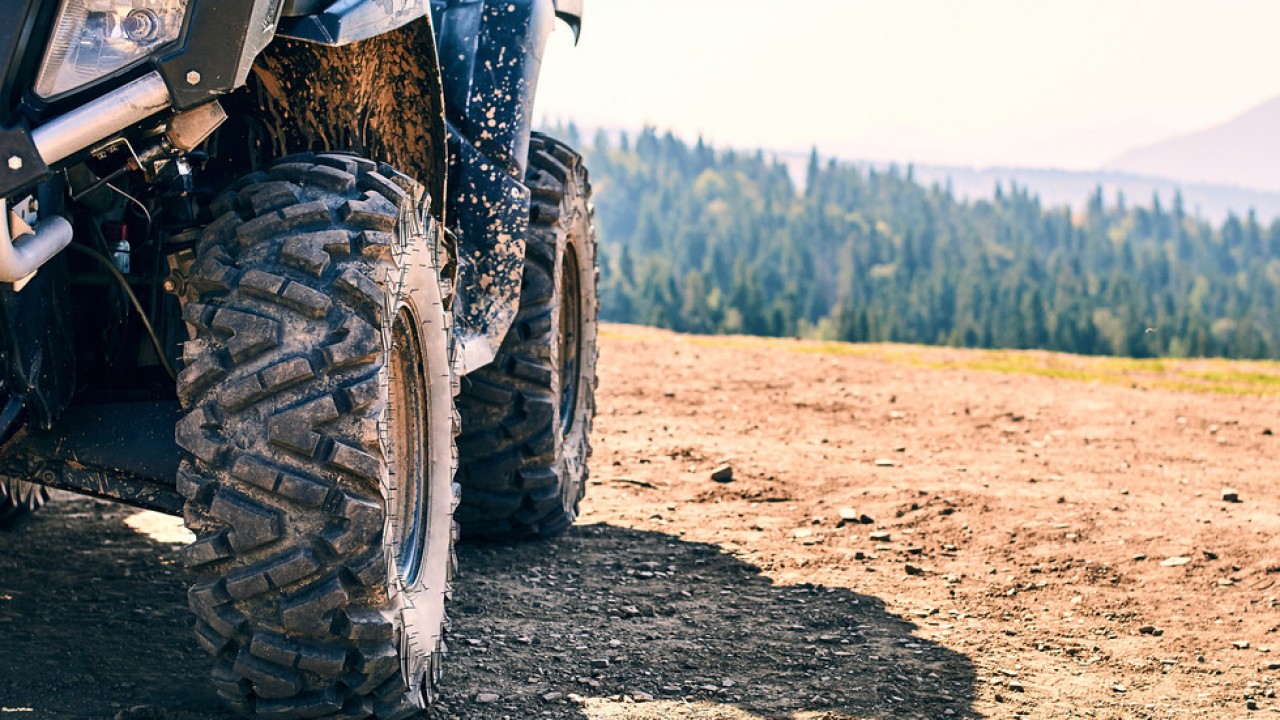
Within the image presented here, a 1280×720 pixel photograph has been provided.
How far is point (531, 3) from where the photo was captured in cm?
556

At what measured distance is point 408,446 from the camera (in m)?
4.22

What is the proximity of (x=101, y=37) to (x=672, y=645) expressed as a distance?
2793 mm

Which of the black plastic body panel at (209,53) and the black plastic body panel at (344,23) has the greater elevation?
the black plastic body panel at (344,23)

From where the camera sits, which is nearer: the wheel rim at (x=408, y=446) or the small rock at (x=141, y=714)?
the small rock at (x=141, y=714)

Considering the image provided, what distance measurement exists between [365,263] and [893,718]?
2038 mm

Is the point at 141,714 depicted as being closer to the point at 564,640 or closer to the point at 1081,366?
the point at 564,640

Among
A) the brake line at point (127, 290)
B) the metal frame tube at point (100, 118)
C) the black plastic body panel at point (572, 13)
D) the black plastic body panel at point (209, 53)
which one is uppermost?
the black plastic body panel at point (572, 13)

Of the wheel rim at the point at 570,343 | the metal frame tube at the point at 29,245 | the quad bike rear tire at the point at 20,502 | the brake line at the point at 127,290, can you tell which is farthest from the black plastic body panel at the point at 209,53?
the wheel rim at the point at 570,343

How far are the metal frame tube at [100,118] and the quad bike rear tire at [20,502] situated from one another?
10.4 ft

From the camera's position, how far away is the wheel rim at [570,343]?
Answer: 7.01 meters

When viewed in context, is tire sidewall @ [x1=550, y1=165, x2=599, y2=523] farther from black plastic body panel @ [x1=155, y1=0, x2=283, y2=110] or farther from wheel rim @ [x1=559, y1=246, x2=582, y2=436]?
black plastic body panel @ [x1=155, y1=0, x2=283, y2=110]

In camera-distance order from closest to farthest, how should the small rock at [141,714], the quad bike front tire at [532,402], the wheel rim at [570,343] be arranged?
the small rock at [141,714] < the quad bike front tire at [532,402] < the wheel rim at [570,343]

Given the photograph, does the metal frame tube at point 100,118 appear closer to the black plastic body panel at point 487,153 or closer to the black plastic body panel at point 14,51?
the black plastic body panel at point 14,51

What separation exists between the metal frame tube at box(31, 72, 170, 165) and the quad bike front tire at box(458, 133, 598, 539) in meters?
2.89
